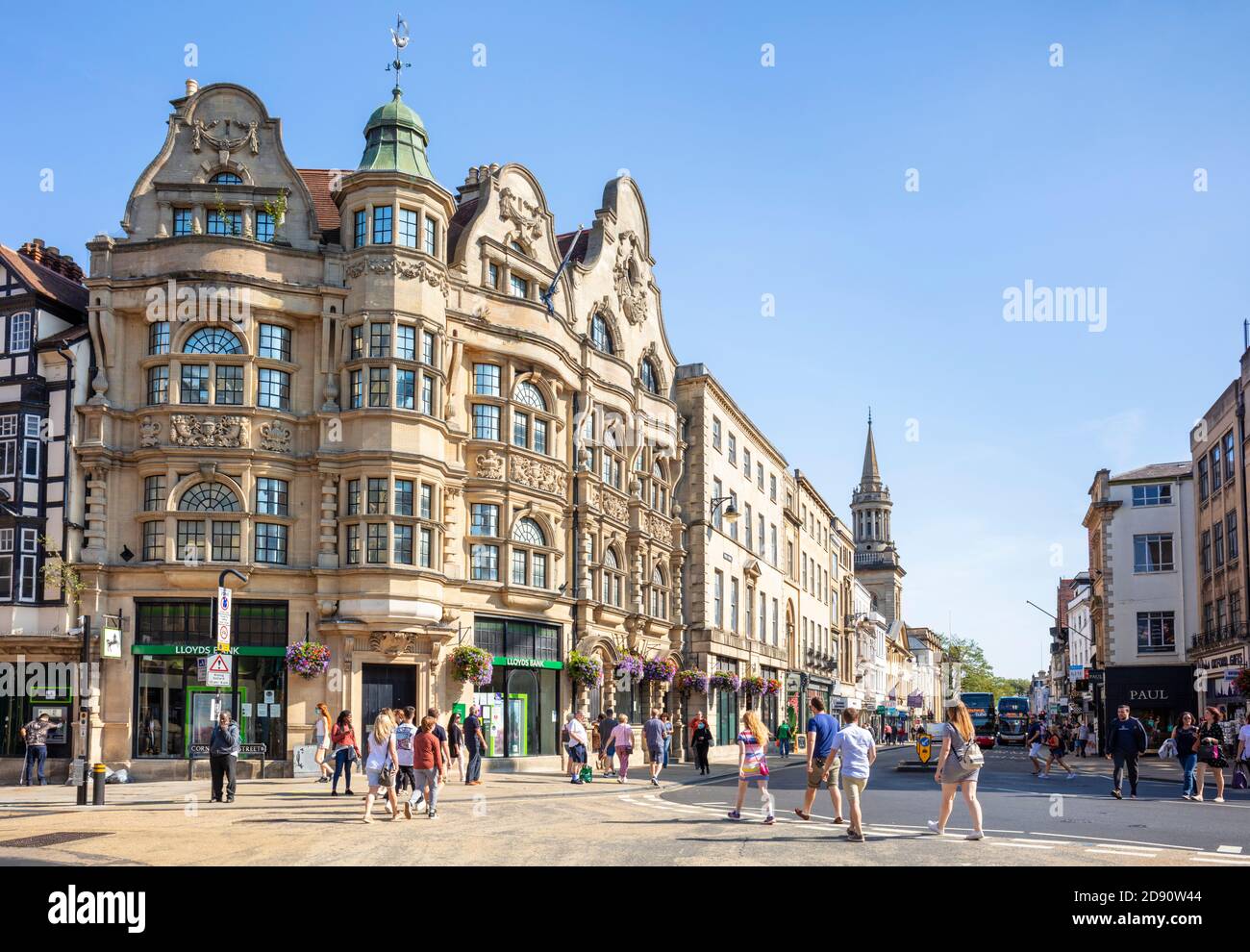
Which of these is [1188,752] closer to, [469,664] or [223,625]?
[469,664]

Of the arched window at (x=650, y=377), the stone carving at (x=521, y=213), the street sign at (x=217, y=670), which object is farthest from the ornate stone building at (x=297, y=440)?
the arched window at (x=650, y=377)

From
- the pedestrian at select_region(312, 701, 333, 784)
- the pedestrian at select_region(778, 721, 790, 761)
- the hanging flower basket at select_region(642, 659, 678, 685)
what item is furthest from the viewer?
the pedestrian at select_region(778, 721, 790, 761)

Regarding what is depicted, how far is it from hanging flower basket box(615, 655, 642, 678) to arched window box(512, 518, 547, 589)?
4.87m

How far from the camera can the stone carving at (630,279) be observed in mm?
47219

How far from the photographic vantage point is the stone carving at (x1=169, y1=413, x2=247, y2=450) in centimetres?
3300

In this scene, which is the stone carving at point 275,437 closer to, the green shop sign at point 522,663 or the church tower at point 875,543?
the green shop sign at point 522,663

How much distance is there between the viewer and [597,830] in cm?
1867

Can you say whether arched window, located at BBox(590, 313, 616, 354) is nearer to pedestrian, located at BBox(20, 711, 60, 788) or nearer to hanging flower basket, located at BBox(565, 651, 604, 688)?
hanging flower basket, located at BBox(565, 651, 604, 688)

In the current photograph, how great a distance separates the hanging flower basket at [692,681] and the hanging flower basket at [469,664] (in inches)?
599

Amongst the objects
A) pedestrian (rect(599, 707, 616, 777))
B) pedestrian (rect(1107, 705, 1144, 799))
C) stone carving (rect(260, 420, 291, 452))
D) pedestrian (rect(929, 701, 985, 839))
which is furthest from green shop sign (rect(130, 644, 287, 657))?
pedestrian (rect(929, 701, 985, 839))
